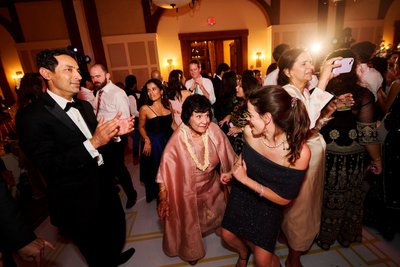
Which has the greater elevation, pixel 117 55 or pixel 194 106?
pixel 117 55

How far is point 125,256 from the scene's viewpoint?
94.4 inches

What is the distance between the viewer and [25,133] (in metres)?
1.52

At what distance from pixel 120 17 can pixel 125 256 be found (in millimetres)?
8242

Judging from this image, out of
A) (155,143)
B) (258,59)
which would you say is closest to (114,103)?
(155,143)

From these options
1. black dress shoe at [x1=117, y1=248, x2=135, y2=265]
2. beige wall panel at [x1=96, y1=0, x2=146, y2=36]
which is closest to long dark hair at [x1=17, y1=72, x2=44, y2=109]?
black dress shoe at [x1=117, y1=248, x2=135, y2=265]

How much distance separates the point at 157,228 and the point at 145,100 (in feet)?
5.53

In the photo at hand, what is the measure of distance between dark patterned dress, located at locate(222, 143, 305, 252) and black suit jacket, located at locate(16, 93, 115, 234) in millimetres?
1095

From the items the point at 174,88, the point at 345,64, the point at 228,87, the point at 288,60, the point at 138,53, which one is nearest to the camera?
the point at 345,64

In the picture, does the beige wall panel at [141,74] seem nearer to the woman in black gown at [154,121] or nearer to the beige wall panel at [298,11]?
the beige wall panel at [298,11]

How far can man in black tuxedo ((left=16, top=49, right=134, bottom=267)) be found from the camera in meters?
1.53

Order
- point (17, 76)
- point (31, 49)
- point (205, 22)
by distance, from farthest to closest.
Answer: point (17, 76) < point (205, 22) < point (31, 49)

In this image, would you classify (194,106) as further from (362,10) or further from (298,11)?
(362,10)

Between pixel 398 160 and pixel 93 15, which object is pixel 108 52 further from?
pixel 398 160

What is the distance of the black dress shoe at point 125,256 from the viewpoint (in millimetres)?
2354
